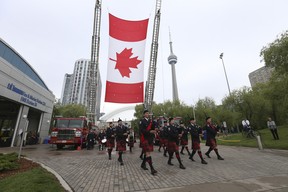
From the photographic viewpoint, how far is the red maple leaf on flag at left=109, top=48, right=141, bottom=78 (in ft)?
48.3

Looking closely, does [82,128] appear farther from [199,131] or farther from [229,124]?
[229,124]

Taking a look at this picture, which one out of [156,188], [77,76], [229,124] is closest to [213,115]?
[229,124]

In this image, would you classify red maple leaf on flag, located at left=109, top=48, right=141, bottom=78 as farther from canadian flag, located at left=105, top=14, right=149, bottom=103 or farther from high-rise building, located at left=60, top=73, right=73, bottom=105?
high-rise building, located at left=60, top=73, right=73, bottom=105

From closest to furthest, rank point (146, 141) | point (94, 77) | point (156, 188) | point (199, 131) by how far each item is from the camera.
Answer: point (156, 188) < point (146, 141) < point (199, 131) < point (94, 77)

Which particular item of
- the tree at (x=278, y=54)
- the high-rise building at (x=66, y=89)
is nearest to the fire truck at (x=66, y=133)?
the tree at (x=278, y=54)

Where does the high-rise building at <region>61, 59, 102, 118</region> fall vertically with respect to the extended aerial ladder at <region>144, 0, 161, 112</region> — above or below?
above

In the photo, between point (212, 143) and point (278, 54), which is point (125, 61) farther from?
point (278, 54)

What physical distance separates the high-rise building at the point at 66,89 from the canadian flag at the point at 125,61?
352ft

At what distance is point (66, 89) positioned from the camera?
116 m

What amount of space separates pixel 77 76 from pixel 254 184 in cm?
11785

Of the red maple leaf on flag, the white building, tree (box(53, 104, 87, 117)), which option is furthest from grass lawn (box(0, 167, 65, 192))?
tree (box(53, 104, 87, 117))

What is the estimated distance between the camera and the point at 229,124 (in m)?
44.0

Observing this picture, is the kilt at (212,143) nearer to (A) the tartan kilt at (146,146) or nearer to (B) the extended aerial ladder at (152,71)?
(A) the tartan kilt at (146,146)

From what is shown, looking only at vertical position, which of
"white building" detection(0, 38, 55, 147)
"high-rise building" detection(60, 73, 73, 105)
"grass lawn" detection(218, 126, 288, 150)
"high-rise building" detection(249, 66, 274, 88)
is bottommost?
"grass lawn" detection(218, 126, 288, 150)
